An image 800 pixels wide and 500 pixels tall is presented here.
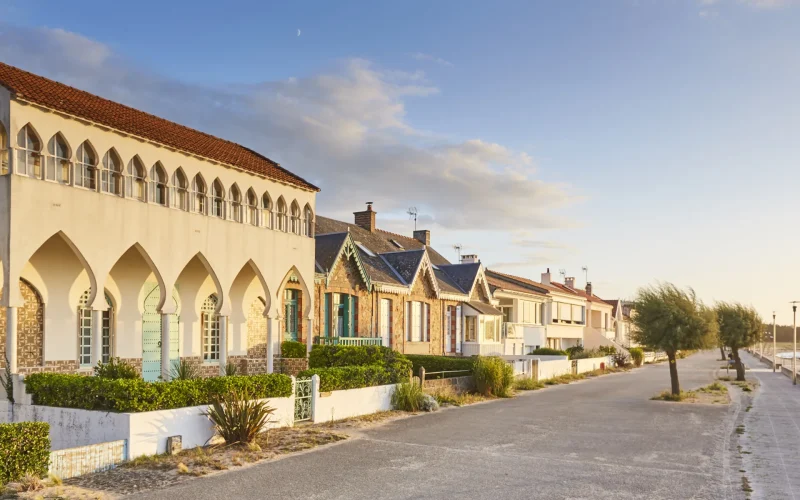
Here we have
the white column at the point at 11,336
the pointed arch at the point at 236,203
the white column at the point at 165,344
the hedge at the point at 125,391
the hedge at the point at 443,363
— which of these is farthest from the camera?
the hedge at the point at 443,363

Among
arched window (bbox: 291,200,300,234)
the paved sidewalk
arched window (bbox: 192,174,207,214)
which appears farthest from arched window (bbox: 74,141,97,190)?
the paved sidewalk

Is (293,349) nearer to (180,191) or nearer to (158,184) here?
(180,191)

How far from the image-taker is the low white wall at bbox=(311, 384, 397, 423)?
17.4m

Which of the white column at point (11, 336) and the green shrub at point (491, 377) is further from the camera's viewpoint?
the green shrub at point (491, 377)

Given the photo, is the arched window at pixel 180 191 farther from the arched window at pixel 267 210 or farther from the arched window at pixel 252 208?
the arched window at pixel 267 210

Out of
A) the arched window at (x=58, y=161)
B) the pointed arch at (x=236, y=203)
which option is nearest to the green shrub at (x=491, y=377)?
the pointed arch at (x=236, y=203)

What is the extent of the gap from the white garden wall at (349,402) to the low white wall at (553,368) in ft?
51.2

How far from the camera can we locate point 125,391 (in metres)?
12.8

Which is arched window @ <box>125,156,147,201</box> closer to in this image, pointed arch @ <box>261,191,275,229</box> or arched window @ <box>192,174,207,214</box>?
arched window @ <box>192,174,207,214</box>

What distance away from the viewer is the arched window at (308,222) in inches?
969

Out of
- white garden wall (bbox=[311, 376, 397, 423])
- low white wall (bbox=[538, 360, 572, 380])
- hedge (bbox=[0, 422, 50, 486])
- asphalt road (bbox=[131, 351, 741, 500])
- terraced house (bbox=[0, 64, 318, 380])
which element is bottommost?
low white wall (bbox=[538, 360, 572, 380])

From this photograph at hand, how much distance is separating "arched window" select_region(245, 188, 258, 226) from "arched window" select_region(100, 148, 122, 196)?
16.6ft

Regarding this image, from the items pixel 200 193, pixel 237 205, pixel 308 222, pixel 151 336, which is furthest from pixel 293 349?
pixel 200 193

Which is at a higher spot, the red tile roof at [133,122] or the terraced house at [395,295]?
the red tile roof at [133,122]
